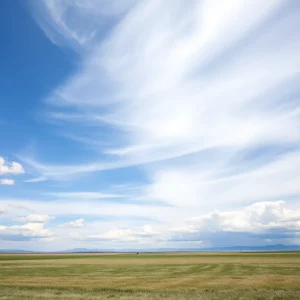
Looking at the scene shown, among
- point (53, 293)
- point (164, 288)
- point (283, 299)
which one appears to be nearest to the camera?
point (283, 299)

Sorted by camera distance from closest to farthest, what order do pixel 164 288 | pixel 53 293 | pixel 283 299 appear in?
pixel 283 299 < pixel 53 293 < pixel 164 288

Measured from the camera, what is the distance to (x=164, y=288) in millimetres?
45969

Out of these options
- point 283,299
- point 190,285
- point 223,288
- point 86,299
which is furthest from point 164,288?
point 283,299

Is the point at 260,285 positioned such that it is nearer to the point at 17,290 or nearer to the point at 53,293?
the point at 53,293

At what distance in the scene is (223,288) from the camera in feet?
147

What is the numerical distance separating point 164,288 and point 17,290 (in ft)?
66.7

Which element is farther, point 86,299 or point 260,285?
point 260,285

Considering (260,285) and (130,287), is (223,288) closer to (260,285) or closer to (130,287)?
(260,285)

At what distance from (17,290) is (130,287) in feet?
51.4

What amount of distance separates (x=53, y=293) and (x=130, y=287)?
36.6ft

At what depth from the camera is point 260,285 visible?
47.1 metres

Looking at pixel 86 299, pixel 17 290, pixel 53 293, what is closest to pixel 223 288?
pixel 86 299

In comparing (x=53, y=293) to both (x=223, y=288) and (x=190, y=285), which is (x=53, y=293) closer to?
(x=190, y=285)

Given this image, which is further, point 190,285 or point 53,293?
point 190,285
